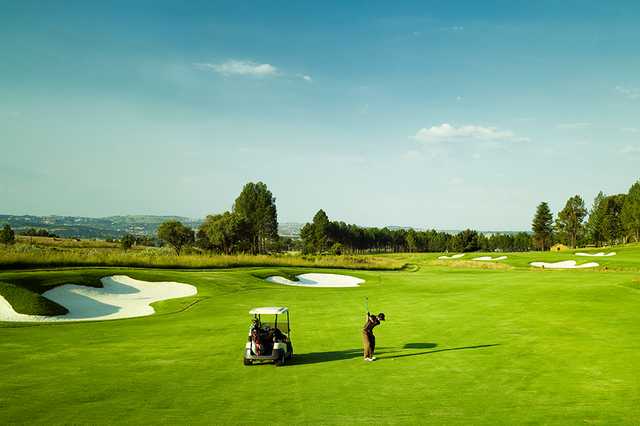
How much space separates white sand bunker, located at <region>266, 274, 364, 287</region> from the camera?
1684 inches

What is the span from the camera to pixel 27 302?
23328 mm

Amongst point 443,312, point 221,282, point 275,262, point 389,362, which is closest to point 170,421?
point 389,362

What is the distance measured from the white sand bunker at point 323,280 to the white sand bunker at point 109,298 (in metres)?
11.7

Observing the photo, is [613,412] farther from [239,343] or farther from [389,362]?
[239,343]

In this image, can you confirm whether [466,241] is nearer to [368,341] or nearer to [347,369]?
[368,341]

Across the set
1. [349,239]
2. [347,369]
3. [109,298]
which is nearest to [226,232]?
[109,298]

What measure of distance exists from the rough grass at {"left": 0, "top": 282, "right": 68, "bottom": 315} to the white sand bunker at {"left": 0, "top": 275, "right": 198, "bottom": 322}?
0.80 ft

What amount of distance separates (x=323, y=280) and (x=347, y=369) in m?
32.5

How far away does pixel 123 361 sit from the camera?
1464 cm

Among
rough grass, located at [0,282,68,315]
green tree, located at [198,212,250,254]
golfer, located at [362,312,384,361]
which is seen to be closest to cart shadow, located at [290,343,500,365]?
golfer, located at [362,312,384,361]

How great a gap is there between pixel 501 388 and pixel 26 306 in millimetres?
22747

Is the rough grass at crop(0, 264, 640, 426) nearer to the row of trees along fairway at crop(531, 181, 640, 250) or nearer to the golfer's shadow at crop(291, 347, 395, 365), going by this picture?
the golfer's shadow at crop(291, 347, 395, 365)

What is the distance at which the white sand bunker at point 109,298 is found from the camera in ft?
76.6

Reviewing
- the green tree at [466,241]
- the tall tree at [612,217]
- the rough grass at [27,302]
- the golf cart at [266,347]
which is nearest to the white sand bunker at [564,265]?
the golf cart at [266,347]
